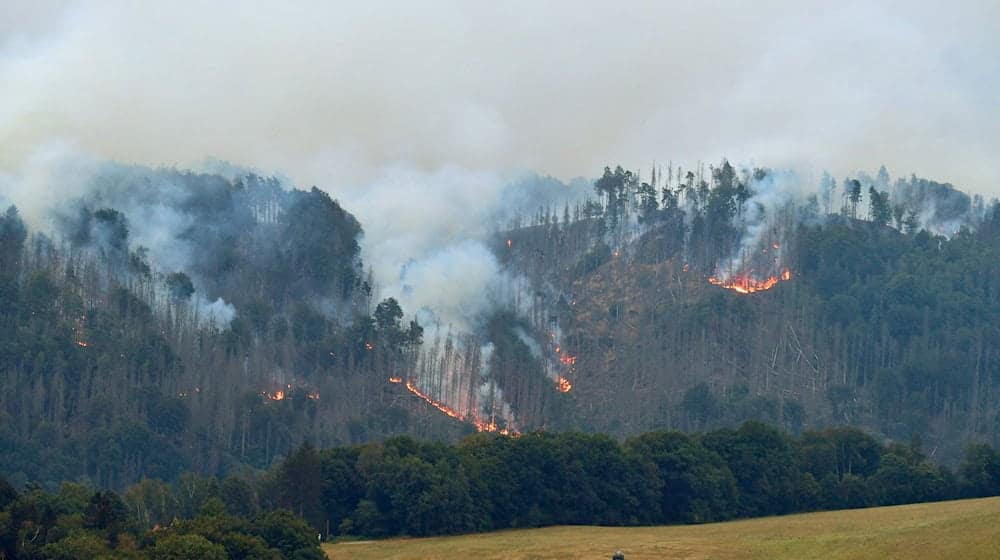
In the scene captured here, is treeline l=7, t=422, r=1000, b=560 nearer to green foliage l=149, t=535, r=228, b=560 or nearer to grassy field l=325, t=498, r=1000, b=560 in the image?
grassy field l=325, t=498, r=1000, b=560

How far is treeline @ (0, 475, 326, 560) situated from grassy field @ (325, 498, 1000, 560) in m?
10.9

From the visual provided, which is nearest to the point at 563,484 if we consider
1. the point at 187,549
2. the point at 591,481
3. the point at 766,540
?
the point at 591,481

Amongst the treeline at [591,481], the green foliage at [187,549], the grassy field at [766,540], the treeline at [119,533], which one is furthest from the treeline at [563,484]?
the green foliage at [187,549]

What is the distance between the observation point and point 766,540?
385ft

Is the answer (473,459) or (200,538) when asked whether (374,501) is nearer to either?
(473,459)

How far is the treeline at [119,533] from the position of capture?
327 feet

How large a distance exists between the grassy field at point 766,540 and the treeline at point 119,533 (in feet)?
35.7

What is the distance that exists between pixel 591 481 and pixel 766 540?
2625 centimetres

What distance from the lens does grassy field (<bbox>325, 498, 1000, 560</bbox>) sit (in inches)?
4237

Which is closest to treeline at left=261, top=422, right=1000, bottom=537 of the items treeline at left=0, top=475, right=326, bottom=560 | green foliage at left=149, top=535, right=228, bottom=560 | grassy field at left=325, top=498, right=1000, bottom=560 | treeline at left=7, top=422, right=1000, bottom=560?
treeline at left=7, top=422, right=1000, bottom=560

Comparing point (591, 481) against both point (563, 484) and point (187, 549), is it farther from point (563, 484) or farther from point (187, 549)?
point (187, 549)

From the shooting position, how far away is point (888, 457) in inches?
5910

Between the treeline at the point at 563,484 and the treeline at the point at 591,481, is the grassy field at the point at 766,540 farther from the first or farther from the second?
the treeline at the point at 563,484

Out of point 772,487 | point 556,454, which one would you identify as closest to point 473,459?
point 556,454
